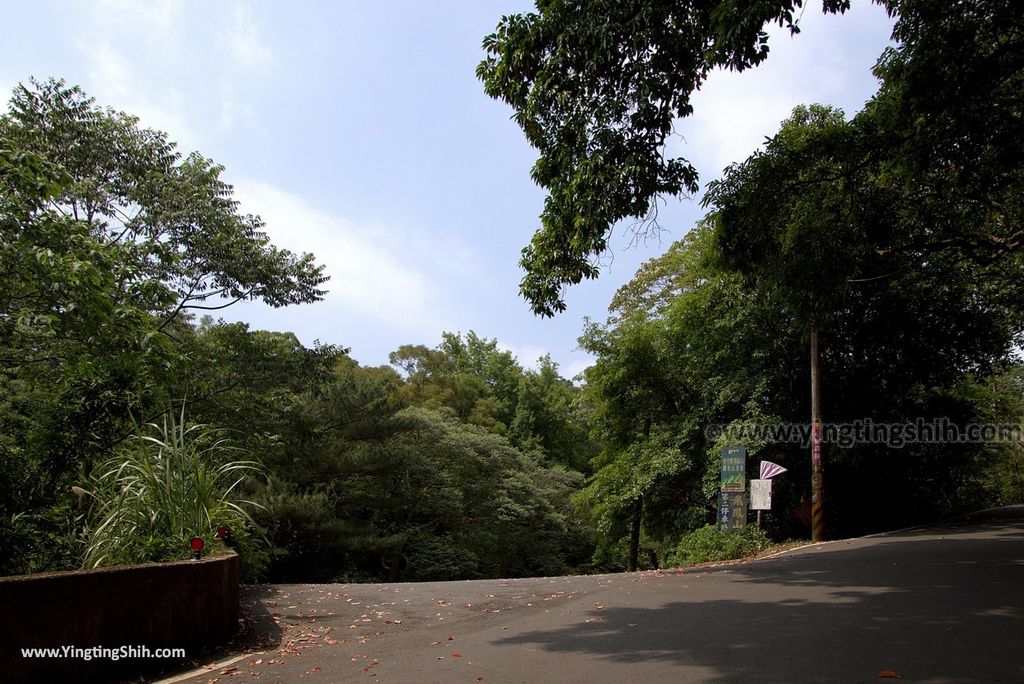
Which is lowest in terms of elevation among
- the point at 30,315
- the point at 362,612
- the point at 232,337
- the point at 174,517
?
the point at 362,612

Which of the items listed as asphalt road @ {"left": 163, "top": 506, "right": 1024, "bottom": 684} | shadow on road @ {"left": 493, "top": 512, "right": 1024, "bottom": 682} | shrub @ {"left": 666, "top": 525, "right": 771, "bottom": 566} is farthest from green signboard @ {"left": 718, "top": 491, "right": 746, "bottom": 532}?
shadow on road @ {"left": 493, "top": 512, "right": 1024, "bottom": 682}

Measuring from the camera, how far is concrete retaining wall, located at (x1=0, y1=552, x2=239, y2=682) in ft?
16.5

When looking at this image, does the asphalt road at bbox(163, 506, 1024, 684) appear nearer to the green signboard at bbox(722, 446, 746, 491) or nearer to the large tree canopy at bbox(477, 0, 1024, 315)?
the green signboard at bbox(722, 446, 746, 491)

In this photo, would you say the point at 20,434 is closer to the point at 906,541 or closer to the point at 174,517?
the point at 174,517

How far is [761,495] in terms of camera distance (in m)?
15.0

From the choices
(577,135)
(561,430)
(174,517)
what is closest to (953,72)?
(577,135)

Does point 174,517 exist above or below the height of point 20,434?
below

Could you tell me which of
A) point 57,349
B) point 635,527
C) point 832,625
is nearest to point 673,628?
point 832,625

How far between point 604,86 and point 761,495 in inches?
378

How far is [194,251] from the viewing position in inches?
702

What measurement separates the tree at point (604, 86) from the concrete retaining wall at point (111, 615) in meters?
5.66

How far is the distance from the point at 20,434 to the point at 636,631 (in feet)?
21.2

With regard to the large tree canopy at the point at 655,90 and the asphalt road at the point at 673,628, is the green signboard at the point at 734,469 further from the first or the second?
the large tree canopy at the point at 655,90

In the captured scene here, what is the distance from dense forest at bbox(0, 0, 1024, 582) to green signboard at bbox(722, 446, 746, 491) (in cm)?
231
